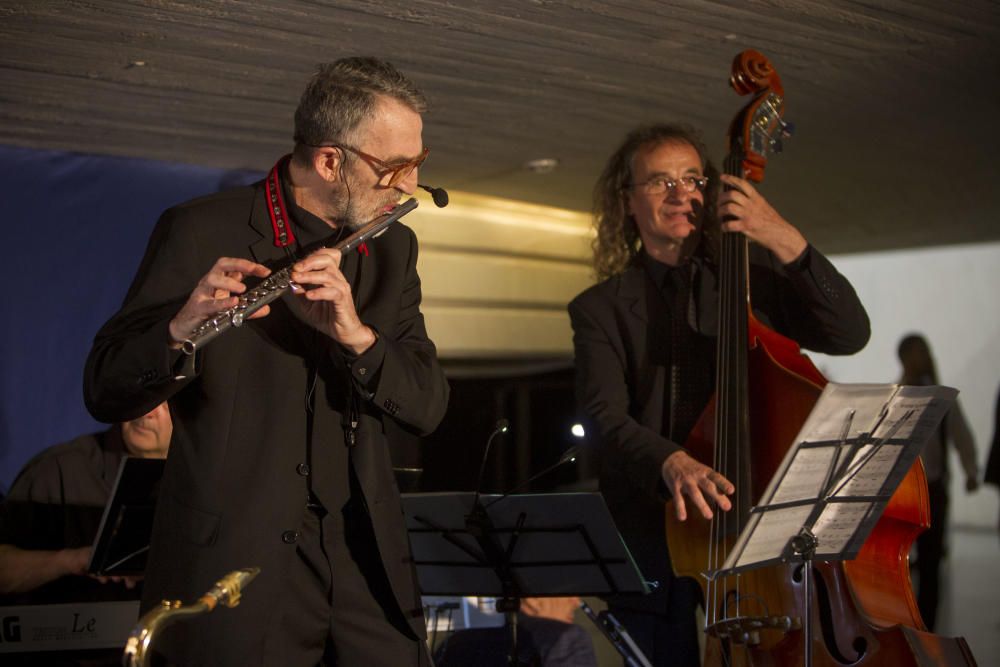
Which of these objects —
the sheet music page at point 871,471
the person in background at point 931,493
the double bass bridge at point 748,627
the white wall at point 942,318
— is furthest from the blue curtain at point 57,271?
the white wall at point 942,318

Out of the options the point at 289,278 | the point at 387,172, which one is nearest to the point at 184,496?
the point at 289,278

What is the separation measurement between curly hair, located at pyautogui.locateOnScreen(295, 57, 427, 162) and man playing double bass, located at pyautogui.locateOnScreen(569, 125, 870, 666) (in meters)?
0.89

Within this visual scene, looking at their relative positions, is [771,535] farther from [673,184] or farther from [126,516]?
[126,516]

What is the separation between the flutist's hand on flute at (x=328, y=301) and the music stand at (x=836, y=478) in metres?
0.83

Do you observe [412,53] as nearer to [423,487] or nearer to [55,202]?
[55,202]

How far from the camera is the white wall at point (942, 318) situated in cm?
957

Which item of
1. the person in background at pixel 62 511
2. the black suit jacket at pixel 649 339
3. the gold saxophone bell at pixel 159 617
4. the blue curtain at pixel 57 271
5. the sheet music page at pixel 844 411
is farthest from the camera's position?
the blue curtain at pixel 57 271

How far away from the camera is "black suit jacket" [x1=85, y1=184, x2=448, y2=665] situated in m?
1.92

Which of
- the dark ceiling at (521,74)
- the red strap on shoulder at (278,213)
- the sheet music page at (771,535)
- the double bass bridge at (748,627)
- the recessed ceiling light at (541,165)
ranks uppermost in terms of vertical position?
the recessed ceiling light at (541,165)

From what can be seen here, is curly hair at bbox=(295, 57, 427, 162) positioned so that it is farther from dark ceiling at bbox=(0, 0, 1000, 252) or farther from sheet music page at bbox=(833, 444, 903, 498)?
sheet music page at bbox=(833, 444, 903, 498)

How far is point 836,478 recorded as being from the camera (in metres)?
2.22

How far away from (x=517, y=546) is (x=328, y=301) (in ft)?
3.35

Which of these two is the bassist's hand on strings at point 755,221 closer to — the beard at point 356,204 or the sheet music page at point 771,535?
the sheet music page at point 771,535

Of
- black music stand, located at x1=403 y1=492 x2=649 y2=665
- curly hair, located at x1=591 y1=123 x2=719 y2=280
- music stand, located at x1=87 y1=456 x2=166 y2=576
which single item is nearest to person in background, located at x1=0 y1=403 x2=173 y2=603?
music stand, located at x1=87 y1=456 x2=166 y2=576
